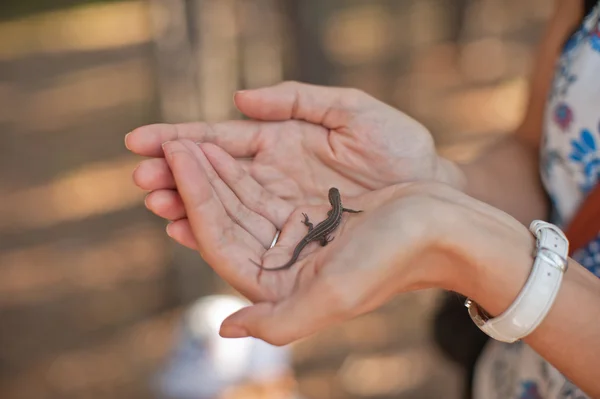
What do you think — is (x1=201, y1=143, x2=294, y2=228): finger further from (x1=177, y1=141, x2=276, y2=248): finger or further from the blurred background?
the blurred background

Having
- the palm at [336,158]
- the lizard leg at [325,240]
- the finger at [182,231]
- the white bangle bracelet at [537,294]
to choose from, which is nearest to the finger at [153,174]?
the finger at [182,231]

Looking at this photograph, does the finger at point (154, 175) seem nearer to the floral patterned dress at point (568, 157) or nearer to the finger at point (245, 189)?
the finger at point (245, 189)

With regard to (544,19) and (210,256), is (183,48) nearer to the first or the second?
(210,256)

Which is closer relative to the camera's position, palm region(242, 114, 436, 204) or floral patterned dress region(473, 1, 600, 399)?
floral patterned dress region(473, 1, 600, 399)

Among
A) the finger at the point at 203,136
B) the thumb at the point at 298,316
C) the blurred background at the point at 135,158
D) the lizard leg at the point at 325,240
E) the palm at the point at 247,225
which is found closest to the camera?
the thumb at the point at 298,316

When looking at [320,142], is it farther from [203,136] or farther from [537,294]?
[537,294]

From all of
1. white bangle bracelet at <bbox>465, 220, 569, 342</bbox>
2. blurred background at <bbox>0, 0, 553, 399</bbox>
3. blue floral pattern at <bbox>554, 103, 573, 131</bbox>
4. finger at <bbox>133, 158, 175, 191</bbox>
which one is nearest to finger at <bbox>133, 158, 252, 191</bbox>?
finger at <bbox>133, 158, 175, 191</bbox>
